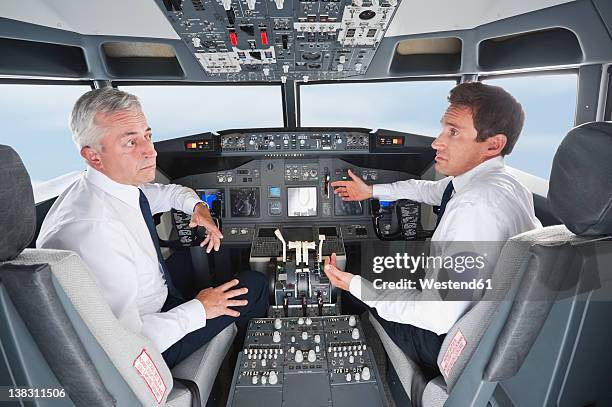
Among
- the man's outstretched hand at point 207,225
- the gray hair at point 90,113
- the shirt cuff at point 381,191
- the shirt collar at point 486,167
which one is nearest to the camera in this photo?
the gray hair at point 90,113

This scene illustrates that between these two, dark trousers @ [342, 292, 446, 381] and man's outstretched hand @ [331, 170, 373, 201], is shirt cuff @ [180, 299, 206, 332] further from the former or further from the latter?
man's outstretched hand @ [331, 170, 373, 201]

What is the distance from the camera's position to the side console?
4.79 ft

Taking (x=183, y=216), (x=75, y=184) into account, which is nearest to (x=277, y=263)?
(x=183, y=216)

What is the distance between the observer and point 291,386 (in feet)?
4.97

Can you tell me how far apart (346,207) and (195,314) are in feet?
5.14

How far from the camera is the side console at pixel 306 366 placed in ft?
4.79

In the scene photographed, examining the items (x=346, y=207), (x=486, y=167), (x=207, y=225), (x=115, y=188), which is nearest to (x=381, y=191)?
(x=346, y=207)

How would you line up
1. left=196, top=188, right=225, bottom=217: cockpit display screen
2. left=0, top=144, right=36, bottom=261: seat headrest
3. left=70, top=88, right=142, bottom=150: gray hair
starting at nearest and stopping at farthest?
left=0, top=144, right=36, bottom=261: seat headrest < left=70, top=88, right=142, bottom=150: gray hair < left=196, top=188, right=225, bottom=217: cockpit display screen

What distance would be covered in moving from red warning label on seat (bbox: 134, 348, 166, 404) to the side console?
382mm

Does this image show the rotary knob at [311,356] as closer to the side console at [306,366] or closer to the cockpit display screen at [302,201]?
the side console at [306,366]

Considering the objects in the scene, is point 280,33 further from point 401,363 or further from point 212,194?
point 401,363

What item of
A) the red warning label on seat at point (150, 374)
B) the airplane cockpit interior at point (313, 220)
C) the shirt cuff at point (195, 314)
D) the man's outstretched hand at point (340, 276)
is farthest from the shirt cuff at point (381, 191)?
the red warning label on seat at point (150, 374)

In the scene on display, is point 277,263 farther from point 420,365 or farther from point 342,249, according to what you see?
point 420,365

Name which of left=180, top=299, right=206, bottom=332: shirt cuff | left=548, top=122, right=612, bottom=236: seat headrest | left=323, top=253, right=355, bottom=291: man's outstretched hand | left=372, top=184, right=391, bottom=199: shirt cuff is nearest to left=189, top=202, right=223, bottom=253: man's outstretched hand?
left=180, top=299, right=206, bottom=332: shirt cuff
